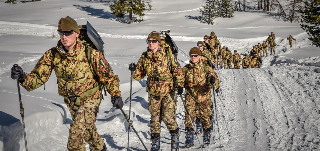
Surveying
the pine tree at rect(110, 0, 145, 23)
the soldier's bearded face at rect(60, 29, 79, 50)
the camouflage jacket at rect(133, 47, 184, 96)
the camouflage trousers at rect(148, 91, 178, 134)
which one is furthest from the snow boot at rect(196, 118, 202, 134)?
the pine tree at rect(110, 0, 145, 23)

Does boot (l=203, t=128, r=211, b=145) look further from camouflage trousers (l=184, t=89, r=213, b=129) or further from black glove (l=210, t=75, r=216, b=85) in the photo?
black glove (l=210, t=75, r=216, b=85)

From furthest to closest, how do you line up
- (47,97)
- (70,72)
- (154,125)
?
(47,97), (154,125), (70,72)

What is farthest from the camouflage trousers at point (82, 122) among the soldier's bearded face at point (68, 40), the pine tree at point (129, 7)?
the pine tree at point (129, 7)

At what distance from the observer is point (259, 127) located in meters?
6.03

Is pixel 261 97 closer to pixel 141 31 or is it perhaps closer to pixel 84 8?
pixel 141 31

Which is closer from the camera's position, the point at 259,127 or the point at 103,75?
the point at 103,75

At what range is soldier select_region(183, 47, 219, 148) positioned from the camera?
5.04m

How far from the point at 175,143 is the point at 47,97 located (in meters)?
3.76

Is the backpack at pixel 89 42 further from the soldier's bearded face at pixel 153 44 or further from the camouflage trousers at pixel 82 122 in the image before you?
the soldier's bearded face at pixel 153 44

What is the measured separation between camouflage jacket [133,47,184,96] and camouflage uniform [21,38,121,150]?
1.05 metres

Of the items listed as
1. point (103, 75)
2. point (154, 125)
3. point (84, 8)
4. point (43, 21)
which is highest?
point (84, 8)

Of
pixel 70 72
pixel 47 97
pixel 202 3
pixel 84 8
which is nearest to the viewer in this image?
pixel 70 72

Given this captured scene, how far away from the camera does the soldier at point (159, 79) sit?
4.34 metres

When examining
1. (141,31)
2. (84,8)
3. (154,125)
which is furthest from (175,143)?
(84,8)
